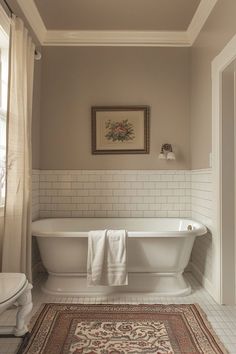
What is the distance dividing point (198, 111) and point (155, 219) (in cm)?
130

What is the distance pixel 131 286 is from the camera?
2717mm

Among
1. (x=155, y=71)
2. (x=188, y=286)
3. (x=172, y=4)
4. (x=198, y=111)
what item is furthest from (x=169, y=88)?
(x=188, y=286)

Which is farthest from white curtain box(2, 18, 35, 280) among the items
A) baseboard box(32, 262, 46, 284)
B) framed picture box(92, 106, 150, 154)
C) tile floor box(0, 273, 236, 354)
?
framed picture box(92, 106, 150, 154)

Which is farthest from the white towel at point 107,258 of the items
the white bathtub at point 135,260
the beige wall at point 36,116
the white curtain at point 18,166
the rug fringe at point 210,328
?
the beige wall at point 36,116

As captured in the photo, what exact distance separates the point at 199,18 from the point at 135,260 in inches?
99.2

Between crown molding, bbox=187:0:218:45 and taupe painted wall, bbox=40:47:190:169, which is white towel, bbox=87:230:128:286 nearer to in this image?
taupe painted wall, bbox=40:47:190:169

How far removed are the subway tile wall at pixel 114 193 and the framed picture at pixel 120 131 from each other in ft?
0.90

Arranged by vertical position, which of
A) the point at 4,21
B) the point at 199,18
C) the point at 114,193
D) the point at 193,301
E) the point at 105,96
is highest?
the point at 199,18

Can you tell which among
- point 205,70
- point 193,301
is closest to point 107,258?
point 193,301

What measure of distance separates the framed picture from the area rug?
1750 mm

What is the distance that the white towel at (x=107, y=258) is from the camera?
2479mm

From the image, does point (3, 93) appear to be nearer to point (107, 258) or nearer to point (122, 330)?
point (107, 258)

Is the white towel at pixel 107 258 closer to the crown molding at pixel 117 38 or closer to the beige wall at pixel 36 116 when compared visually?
the beige wall at pixel 36 116

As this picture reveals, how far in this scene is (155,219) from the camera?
335cm
